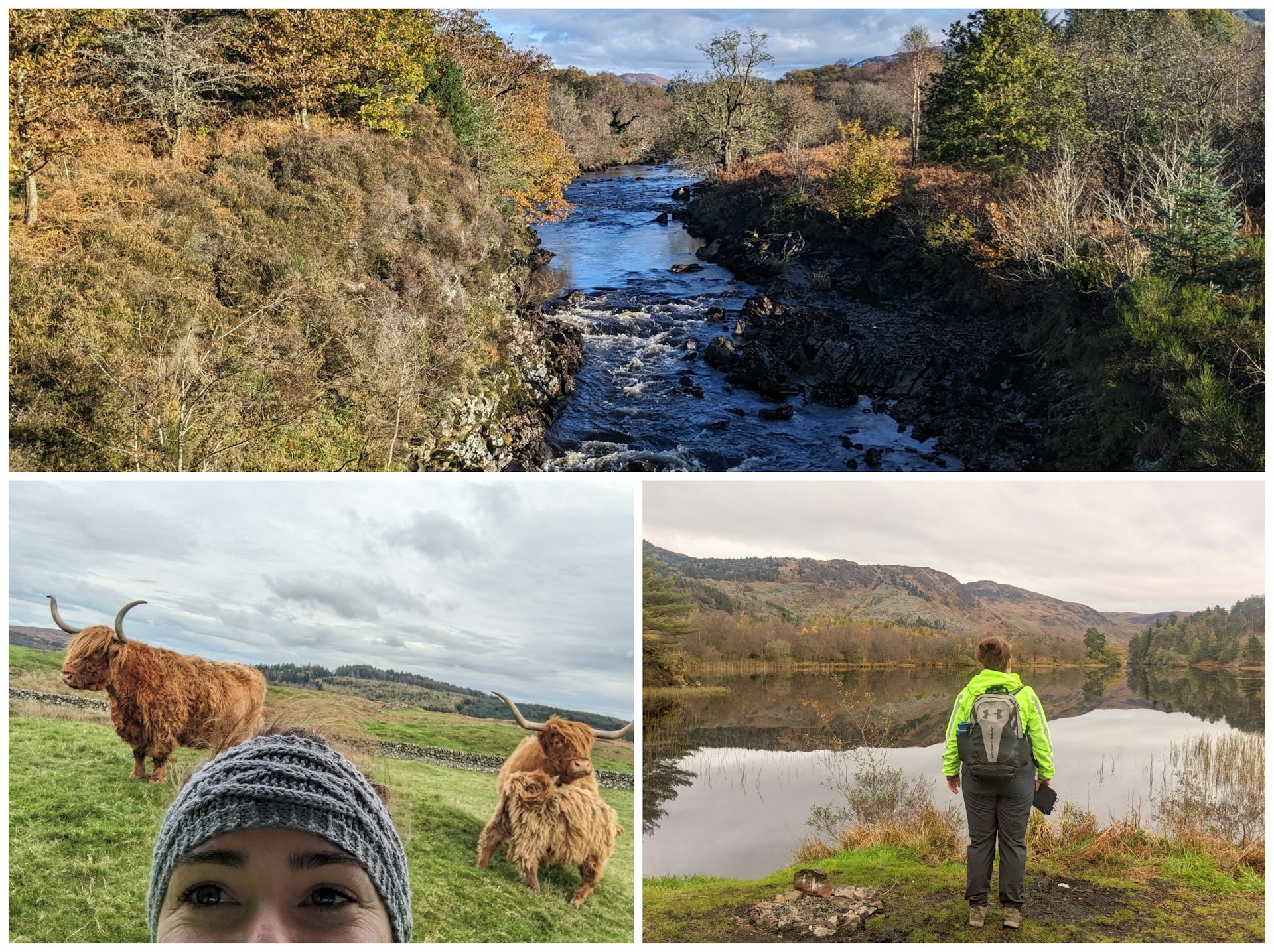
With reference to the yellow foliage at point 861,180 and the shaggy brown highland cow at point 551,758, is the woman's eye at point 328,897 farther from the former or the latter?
the yellow foliage at point 861,180

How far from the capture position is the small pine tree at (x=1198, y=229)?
363 inches

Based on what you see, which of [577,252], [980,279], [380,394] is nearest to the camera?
[380,394]

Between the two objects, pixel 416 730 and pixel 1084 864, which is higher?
pixel 416 730

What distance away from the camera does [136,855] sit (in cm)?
368

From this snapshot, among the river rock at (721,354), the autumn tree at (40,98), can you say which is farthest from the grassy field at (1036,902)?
the river rock at (721,354)

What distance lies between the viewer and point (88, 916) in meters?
3.56

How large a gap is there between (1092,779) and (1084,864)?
2.05 ft

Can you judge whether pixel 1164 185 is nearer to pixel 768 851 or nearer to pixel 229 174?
pixel 768 851

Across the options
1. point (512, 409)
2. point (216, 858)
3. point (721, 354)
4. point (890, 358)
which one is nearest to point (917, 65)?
point (890, 358)

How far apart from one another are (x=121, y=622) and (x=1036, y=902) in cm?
457

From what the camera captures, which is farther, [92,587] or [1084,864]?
[92,587]

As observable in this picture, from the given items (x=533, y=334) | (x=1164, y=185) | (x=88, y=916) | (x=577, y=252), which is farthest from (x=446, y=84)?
(x=88, y=916)

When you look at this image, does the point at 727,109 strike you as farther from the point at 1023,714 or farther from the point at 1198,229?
the point at 1023,714

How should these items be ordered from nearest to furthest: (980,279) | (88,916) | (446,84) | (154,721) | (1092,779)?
(88,916) < (154,721) < (1092,779) < (980,279) < (446,84)
